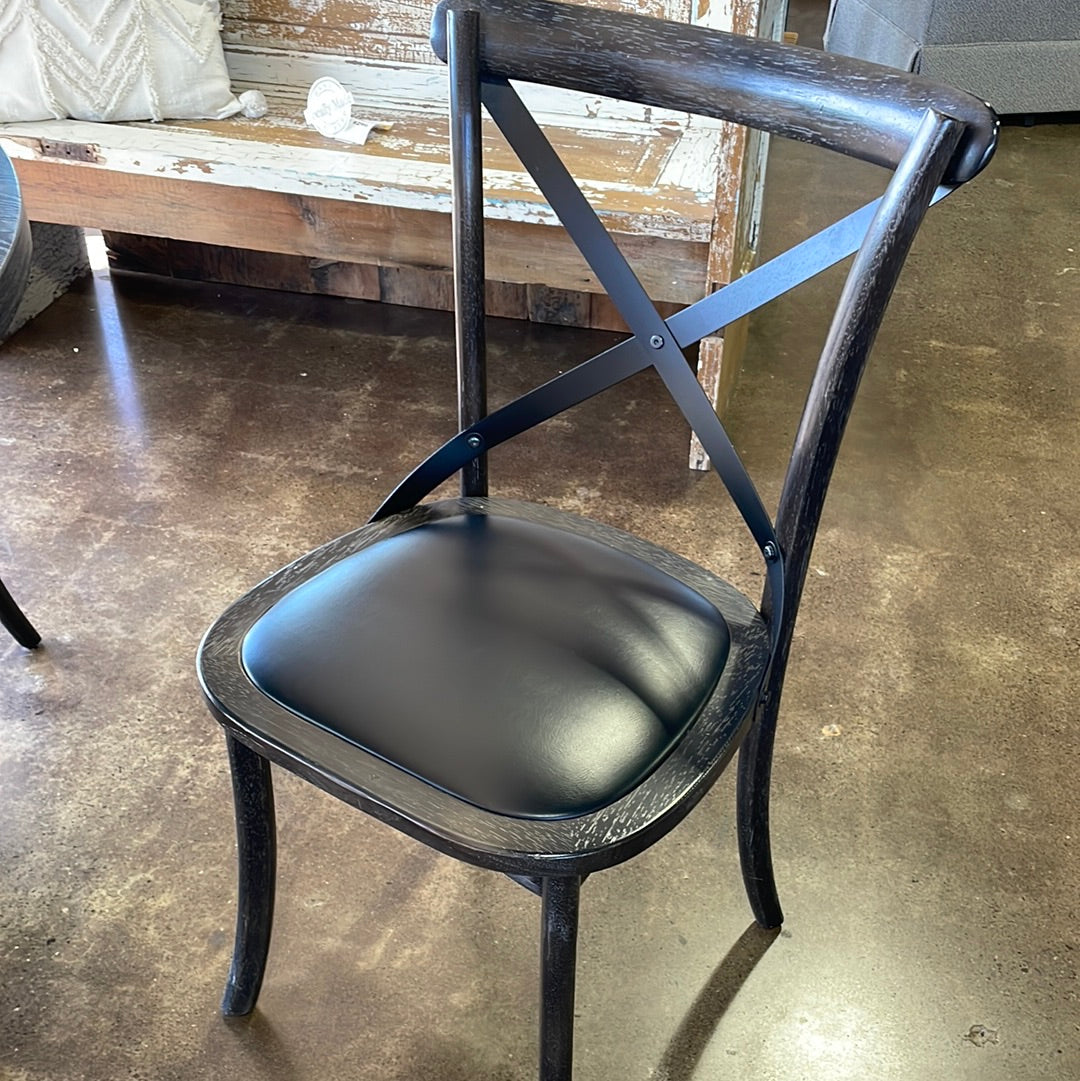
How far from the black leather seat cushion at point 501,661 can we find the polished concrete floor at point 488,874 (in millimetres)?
456

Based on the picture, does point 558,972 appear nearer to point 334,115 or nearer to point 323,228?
point 323,228

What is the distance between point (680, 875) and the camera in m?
1.32

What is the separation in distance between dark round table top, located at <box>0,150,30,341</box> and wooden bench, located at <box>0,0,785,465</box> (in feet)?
3.23

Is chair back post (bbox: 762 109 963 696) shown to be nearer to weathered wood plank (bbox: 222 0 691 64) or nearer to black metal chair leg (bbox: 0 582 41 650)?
black metal chair leg (bbox: 0 582 41 650)

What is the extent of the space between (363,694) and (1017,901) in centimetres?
83

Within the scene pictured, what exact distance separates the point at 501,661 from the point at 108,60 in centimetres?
→ 171

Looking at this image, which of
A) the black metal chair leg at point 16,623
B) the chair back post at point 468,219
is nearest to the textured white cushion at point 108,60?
the black metal chair leg at point 16,623

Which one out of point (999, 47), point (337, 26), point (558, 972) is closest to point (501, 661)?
point (558, 972)

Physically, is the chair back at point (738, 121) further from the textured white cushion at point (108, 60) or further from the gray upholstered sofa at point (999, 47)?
the gray upholstered sofa at point (999, 47)

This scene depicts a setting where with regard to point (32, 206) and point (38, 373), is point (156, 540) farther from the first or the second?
point (32, 206)

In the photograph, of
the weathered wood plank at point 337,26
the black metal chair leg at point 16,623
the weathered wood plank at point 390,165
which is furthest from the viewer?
the weathered wood plank at point 337,26

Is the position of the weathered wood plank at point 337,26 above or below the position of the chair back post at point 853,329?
below

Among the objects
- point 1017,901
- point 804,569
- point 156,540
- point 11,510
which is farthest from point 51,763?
point 1017,901

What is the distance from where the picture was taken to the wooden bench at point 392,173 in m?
1.89
